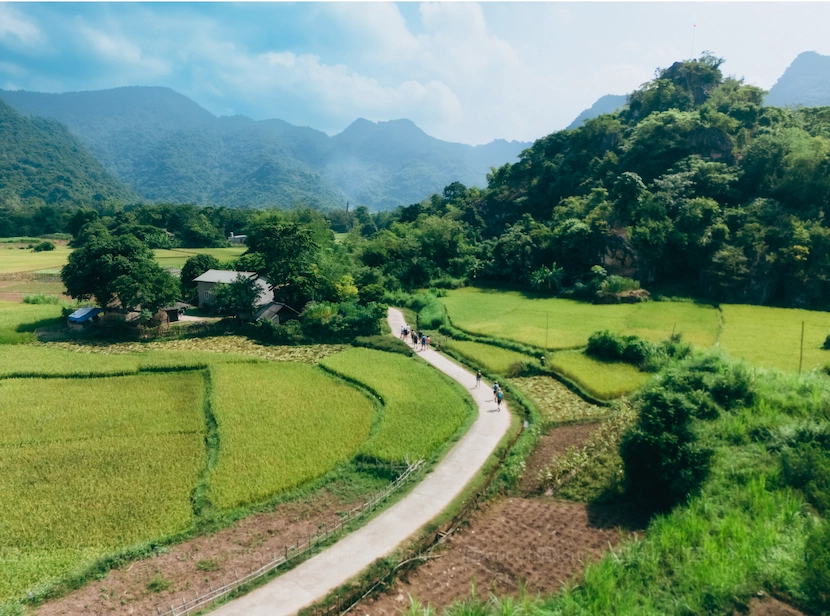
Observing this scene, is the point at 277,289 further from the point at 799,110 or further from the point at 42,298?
the point at 799,110

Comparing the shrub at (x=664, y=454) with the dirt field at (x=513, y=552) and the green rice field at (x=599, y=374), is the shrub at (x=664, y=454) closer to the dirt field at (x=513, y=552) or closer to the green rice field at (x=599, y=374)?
the dirt field at (x=513, y=552)

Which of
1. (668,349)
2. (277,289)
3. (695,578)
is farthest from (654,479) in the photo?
(277,289)

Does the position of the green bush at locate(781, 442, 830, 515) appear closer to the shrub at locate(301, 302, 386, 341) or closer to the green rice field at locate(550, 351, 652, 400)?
the green rice field at locate(550, 351, 652, 400)

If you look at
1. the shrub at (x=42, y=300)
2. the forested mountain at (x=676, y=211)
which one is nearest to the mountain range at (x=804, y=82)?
the forested mountain at (x=676, y=211)

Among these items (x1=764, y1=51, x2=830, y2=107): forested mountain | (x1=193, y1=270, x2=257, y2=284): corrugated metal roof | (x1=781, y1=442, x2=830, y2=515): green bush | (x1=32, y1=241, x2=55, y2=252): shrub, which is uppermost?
(x1=764, y1=51, x2=830, y2=107): forested mountain

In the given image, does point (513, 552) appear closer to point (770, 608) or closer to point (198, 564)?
point (770, 608)

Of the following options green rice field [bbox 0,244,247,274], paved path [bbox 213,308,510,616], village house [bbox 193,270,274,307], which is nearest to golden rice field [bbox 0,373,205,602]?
paved path [bbox 213,308,510,616]
